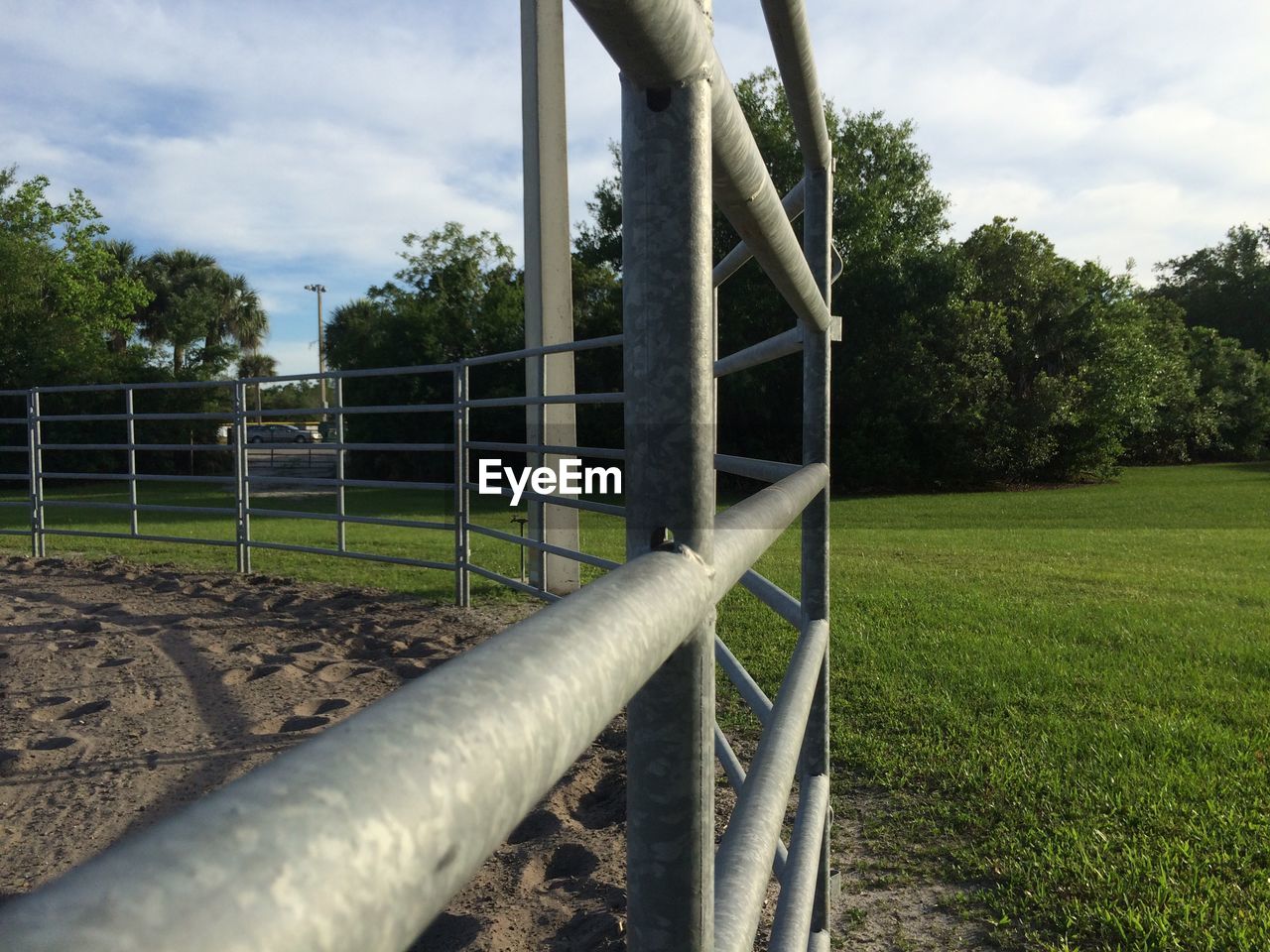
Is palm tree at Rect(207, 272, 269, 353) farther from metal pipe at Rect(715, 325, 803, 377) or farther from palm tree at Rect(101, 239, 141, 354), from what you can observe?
metal pipe at Rect(715, 325, 803, 377)

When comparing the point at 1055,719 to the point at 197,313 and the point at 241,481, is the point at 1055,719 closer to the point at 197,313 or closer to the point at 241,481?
the point at 241,481

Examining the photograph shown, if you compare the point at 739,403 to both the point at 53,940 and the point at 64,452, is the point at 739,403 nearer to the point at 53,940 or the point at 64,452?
the point at 64,452

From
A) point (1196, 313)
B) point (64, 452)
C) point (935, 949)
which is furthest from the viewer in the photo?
point (1196, 313)

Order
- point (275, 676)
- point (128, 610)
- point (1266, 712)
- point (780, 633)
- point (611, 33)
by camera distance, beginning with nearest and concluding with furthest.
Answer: point (611, 33) → point (1266, 712) → point (275, 676) → point (780, 633) → point (128, 610)

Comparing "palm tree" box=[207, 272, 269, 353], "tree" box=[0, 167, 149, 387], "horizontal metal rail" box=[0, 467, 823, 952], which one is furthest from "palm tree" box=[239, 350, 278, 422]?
"horizontal metal rail" box=[0, 467, 823, 952]

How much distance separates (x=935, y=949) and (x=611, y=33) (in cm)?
235

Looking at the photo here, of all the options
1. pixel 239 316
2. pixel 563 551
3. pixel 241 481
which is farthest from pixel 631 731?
pixel 239 316

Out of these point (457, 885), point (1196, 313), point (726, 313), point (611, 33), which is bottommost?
point (457, 885)

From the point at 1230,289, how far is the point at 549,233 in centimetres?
5082

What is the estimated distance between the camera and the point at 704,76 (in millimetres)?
608

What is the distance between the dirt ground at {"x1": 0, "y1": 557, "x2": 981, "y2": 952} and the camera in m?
2.34

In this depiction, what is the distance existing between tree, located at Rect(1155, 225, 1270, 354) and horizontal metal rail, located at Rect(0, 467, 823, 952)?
1942 inches

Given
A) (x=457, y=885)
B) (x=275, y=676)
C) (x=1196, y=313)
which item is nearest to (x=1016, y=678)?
(x=275, y=676)

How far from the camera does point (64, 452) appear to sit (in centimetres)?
2509
